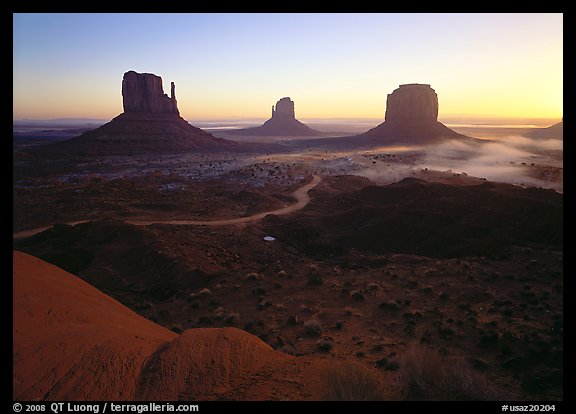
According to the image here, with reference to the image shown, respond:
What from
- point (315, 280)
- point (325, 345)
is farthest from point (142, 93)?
point (325, 345)

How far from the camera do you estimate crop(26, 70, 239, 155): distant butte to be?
9065 cm

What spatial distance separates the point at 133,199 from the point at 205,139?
7467cm

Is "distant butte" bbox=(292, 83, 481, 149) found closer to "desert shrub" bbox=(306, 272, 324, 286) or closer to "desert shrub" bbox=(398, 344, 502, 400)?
"desert shrub" bbox=(306, 272, 324, 286)

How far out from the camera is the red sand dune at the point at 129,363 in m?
5.98

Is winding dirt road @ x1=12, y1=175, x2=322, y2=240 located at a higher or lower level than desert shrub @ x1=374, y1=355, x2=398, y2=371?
lower

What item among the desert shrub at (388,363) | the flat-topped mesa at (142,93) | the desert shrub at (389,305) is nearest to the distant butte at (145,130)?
the flat-topped mesa at (142,93)

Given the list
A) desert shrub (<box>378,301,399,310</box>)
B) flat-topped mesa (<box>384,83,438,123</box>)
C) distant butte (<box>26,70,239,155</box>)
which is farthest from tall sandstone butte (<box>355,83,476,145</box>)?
desert shrub (<box>378,301,399,310</box>)

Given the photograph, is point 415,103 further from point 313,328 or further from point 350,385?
point 350,385

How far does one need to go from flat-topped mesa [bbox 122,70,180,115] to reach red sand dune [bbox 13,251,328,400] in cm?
11318

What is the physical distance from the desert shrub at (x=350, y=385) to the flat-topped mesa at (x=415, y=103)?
13424 centimetres

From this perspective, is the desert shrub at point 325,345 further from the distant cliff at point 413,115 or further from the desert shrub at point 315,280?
the distant cliff at point 413,115

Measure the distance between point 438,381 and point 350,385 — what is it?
2119mm

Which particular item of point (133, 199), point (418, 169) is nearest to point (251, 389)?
point (133, 199)

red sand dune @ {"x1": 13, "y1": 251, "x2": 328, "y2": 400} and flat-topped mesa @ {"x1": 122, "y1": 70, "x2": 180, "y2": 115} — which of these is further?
flat-topped mesa @ {"x1": 122, "y1": 70, "x2": 180, "y2": 115}
